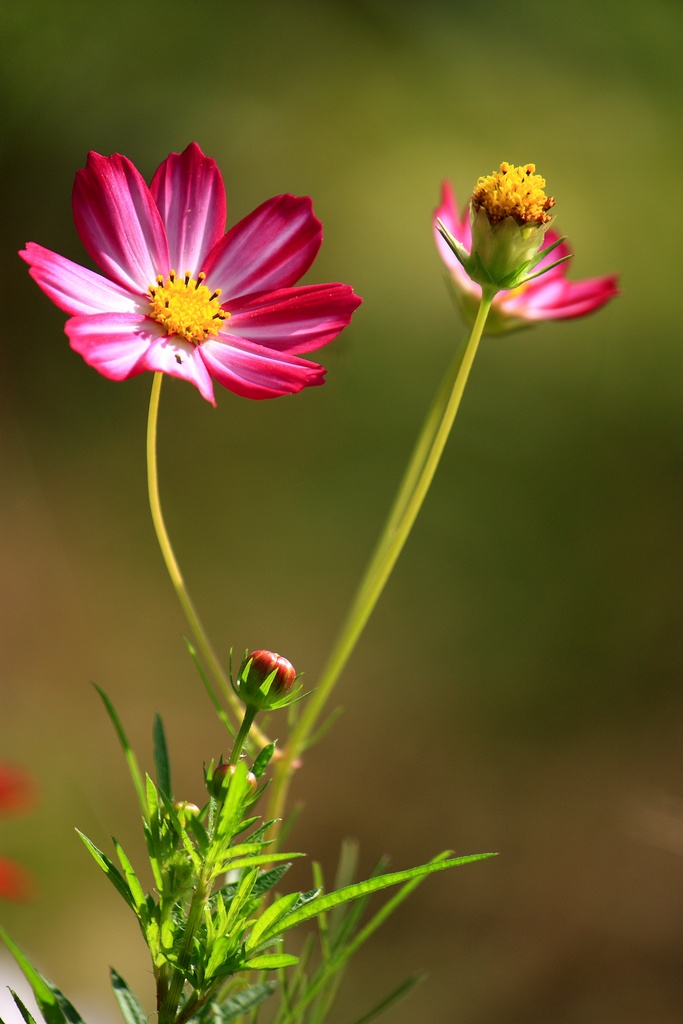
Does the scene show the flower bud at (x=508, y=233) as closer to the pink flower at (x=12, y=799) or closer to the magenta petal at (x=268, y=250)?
the magenta petal at (x=268, y=250)

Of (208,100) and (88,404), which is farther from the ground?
(208,100)

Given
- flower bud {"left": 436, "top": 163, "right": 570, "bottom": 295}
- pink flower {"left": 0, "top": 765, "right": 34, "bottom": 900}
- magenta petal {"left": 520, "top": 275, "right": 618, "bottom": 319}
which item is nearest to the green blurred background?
pink flower {"left": 0, "top": 765, "right": 34, "bottom": 900}

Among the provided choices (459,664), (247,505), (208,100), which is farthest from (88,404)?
(459,664)

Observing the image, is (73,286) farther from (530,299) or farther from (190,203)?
(530,299)

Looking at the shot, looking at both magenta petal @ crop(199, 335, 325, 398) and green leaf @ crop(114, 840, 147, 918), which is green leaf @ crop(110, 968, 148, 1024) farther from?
magenta petal @ crop(199, 335, 325, 398)

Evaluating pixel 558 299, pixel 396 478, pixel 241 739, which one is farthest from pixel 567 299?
pixel 396 478

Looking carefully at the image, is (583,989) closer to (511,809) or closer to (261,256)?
(511,809)

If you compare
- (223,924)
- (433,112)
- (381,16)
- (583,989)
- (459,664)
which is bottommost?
(583,989)
